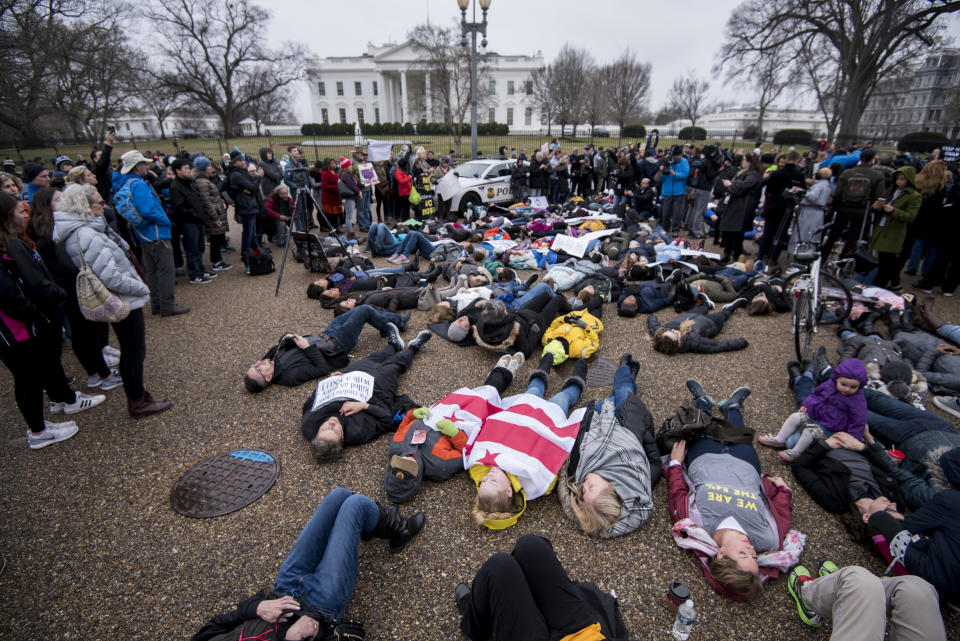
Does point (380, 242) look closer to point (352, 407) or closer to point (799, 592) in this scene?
point (352, 407)

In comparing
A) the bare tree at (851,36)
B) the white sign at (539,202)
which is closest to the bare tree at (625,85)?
the bare tree at (851,36)

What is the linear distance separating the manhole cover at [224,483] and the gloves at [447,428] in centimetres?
152

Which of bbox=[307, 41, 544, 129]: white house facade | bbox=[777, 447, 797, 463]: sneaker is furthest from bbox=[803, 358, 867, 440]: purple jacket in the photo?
bbox=[307, 41, 544, 129]: white house facade

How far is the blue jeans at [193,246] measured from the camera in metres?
7.89

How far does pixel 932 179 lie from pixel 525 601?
9089mm

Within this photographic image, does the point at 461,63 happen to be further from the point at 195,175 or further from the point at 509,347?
the point at 509,347

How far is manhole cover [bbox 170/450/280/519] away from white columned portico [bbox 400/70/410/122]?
66.9 metres

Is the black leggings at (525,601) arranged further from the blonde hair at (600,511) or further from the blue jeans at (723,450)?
the blue jeans at (723,450)

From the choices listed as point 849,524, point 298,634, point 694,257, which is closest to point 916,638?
point 849,524

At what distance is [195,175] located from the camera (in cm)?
853

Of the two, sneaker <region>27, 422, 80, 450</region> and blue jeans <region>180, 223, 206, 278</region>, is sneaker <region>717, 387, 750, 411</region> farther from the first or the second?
blue jeans <region>180, 223, 206, 278</region>

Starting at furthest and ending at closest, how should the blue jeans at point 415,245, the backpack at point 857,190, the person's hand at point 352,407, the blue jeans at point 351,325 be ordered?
the blue jeans at point 415,245
the backpack at point 857,190
the blue jeans at point 351,325
the person's hand at point 352,407

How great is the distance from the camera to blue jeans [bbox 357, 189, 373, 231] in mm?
12156

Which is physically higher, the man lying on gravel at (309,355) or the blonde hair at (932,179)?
the blonde hair at (932,179)
